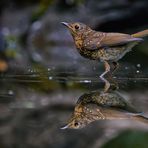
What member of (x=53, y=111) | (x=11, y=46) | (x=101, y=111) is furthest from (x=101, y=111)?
(x=11, y=46)

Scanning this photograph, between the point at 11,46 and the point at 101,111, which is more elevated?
the point at 101,111

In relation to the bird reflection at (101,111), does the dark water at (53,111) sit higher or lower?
lower

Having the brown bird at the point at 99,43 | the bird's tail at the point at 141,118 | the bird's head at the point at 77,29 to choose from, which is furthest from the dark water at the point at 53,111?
the bird's head at the point at 77,29

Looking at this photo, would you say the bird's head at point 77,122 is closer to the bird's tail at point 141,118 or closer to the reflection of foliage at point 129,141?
the bird's tail at point 141,118

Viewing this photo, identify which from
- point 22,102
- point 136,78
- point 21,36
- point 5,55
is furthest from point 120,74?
point 21,36

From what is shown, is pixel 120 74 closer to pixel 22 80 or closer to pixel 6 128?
pixel 22 80

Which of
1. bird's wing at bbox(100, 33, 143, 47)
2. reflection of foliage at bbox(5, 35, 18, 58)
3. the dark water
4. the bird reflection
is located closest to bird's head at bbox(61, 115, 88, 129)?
the bird reflection

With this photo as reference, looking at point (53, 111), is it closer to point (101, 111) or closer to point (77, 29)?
Result: point (77, 29)
